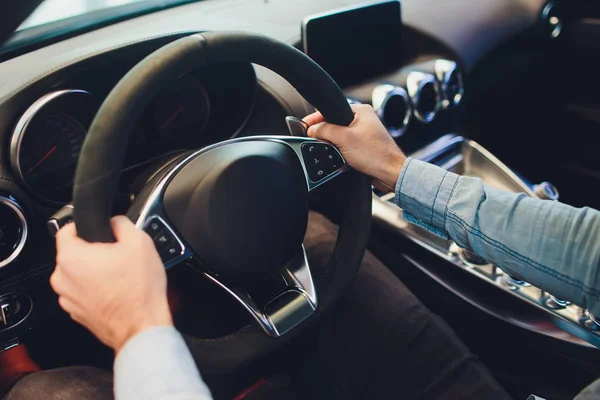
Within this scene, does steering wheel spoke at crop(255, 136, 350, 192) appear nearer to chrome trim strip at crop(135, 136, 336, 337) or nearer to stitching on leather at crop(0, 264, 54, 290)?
chrome trim strip at crop(135, 136, 336, 337)

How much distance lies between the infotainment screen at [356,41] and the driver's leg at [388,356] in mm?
468

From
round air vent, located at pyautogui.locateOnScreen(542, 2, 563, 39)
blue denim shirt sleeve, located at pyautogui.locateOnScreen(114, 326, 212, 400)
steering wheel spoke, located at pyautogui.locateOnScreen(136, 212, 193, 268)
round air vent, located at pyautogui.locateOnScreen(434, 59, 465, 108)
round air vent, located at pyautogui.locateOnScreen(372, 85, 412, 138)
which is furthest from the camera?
round air vent, located at pyautogui.locateOnScreen(542, 2, 563, 39)

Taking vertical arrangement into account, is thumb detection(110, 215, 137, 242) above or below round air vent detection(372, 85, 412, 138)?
above

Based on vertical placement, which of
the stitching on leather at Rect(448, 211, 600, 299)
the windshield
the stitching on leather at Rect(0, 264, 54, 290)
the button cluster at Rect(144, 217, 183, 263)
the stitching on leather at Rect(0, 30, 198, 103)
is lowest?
the stitching on leather at Rect(448, 211, 600, 299)

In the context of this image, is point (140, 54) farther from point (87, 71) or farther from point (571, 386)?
point (571, 386)

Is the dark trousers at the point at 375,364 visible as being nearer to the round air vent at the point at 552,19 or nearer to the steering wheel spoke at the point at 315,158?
the steering wheel spoke at the point at 315,158

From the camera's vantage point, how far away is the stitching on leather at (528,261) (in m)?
0.82

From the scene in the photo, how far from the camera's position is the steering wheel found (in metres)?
0.61

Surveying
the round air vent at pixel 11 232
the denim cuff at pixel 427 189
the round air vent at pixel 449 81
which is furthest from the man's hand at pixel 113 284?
the round air vent at pixel 449 81

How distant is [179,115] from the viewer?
1022 millimetres

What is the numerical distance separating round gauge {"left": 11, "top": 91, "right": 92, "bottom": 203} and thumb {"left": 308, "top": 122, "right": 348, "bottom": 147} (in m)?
0.38

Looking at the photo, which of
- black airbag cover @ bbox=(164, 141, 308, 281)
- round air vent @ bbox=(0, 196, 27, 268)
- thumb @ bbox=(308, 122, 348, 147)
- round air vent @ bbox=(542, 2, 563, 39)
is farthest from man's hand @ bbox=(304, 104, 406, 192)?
round air vent @ bbox=(542, 2, 563, 39)

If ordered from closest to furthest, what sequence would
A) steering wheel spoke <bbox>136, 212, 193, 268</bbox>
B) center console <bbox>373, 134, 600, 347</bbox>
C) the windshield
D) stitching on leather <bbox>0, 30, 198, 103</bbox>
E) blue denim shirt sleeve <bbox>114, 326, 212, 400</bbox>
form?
blue denim shirt sleeve <bbox>114, 326, 212, 400</bbox>, steering wheel spoke <bbox>136, 212, 193, 268</bbox>, stitching on leather <bbox>0, 30, 198, 103</bbox>, center console <bbox>373, 134, 600, 347</bbox>, the windshield

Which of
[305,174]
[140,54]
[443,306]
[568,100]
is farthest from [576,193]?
[140,54]
